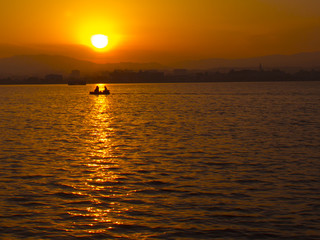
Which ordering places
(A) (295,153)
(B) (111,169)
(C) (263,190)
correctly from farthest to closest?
(A) (295,153), (B) (111,169), (C) (263,190)

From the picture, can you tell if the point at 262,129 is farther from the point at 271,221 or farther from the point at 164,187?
Answer: the point at 271,221

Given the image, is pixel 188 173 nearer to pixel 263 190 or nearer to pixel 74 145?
pixel 263 190

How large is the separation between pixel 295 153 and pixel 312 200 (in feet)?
44.5

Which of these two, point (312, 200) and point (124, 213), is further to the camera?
point (312, 200)

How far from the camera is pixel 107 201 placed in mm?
19969

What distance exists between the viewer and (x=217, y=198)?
66.6 ft

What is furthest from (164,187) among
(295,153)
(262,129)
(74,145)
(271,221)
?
(262,129)

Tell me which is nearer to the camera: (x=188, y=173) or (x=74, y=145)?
(x=188, y=173)

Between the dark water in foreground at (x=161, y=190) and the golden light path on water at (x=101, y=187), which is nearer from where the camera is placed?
the dark water in foreground at (x=161, y=190)

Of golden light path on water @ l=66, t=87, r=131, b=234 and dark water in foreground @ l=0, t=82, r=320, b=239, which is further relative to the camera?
golden light path on water @ l=66, t=87, r=131, b=234

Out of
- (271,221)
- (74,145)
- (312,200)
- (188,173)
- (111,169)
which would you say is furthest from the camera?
(74,145)

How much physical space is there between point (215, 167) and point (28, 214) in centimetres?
1315

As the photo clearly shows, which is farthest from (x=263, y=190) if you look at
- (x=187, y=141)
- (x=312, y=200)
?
(x=187, y=141)

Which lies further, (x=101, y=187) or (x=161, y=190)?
(x=101, y=187)
